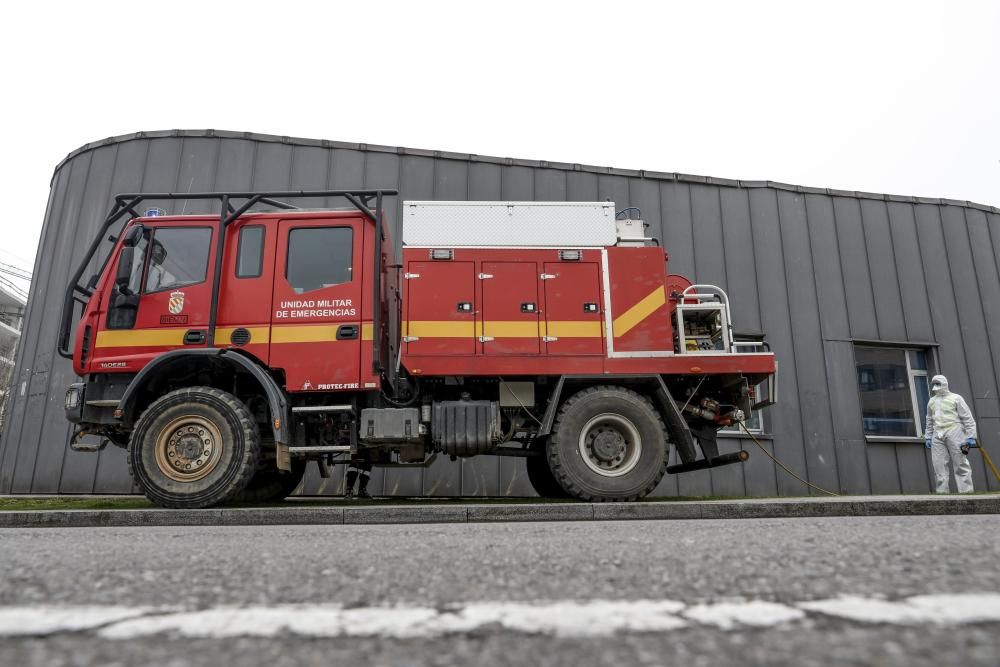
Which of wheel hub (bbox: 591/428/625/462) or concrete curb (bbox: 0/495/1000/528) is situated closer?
concrete curb (bbox: 0/495/1000/528)

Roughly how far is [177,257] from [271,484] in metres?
2.74

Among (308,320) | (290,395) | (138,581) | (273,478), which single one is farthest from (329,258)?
(138,581)

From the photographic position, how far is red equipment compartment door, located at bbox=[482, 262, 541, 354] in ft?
19.2

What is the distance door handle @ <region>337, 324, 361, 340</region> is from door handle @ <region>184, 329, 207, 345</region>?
4.33 feet

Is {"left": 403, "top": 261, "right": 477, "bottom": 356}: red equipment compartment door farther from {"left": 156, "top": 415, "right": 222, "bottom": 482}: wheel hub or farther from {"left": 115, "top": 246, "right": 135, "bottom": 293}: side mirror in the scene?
{"left": 115, "top": 246, "right": 135, "bottom": 293}: side mirror

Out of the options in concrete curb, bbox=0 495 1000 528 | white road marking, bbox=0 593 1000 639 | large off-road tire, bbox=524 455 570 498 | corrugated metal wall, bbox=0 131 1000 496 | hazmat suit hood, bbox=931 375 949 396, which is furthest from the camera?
corrugated metal wall, bbox=0 131 1000 496

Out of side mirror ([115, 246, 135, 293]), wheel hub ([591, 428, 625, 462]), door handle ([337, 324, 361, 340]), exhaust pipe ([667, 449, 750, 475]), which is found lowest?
exhaust pipe ([667, 449, 750, 475])

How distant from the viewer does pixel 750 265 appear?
10.6 meters

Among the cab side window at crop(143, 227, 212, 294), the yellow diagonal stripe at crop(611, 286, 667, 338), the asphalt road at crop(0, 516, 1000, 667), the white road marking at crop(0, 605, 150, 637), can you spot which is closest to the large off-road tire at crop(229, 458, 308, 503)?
the cab side window at crop(143, 227, 212, 294)

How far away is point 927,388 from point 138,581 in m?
12.8

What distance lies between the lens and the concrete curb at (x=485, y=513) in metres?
4.73

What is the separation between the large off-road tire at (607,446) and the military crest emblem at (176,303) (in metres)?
3.92

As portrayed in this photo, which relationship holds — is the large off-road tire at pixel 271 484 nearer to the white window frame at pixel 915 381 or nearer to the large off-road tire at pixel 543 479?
the large off-road tire at pixel 543 479

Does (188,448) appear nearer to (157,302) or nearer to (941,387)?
(157,302)
